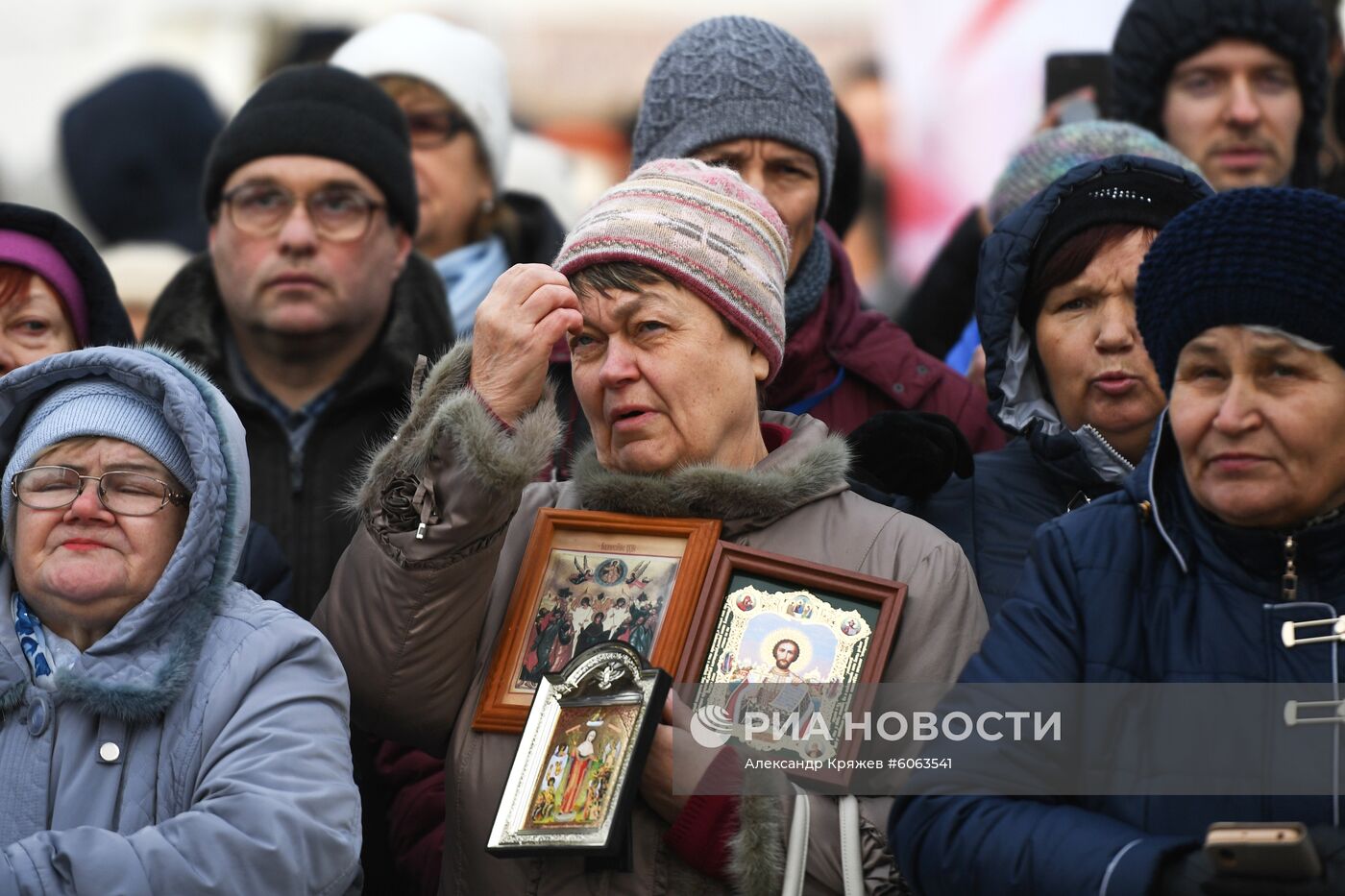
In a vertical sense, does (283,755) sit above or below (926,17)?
below

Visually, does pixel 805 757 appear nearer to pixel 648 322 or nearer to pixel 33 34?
pixel 648 322

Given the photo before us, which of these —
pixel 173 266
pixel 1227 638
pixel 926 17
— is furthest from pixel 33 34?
pixel 1227 638

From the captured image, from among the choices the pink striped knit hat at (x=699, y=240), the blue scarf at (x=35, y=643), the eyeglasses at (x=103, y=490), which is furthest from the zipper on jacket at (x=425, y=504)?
the blue scarf at (x=35, y=643)

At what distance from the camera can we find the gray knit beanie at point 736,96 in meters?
5.13

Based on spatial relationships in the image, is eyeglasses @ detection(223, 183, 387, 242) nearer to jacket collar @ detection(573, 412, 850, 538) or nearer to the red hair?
the red hair

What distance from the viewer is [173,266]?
6.87 meters

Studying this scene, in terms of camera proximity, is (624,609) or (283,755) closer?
(283,755)

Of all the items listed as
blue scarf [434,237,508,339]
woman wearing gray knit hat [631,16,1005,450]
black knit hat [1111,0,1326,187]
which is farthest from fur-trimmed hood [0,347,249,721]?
black knit hat [1111,0,1326,187]

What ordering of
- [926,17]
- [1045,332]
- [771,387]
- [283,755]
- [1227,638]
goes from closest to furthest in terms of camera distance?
[1227,638], [283,755], [1045,332], [771,387], [926,17]

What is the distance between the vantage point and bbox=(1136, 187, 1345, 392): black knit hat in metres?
3.31

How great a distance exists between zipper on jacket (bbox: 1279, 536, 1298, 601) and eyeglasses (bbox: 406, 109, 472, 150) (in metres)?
3.65

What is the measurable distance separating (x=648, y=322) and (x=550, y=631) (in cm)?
63

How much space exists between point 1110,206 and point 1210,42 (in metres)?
1.68

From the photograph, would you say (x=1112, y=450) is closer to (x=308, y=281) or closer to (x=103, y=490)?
(x=103, y=490)
